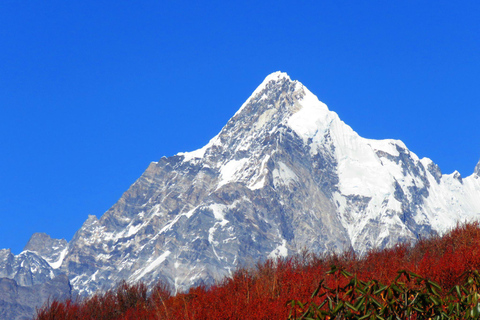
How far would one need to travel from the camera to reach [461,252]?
30.1ft

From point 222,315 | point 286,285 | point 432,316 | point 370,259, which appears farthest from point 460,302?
point 370,259

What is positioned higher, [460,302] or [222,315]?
[222,315]

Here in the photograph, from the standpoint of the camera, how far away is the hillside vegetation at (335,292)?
3.97 meters

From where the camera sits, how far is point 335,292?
13.7 feet

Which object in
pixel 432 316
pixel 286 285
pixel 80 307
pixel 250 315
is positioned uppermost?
pixel 80 307

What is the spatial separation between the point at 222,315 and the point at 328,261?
4.99 metres

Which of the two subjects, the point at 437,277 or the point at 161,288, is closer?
the point at 437,277

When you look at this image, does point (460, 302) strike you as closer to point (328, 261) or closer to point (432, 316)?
point (432, 316)

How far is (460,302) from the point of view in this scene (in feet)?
13.1

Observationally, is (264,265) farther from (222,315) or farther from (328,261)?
(222,315)

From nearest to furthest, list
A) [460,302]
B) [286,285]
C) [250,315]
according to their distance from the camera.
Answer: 1. [460,302]
2. [250,315]
3. [286,285]

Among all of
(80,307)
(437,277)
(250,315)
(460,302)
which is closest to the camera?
(460,302)

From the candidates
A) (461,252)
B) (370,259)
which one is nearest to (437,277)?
(461,252)

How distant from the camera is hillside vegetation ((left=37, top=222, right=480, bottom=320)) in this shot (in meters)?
3.97
